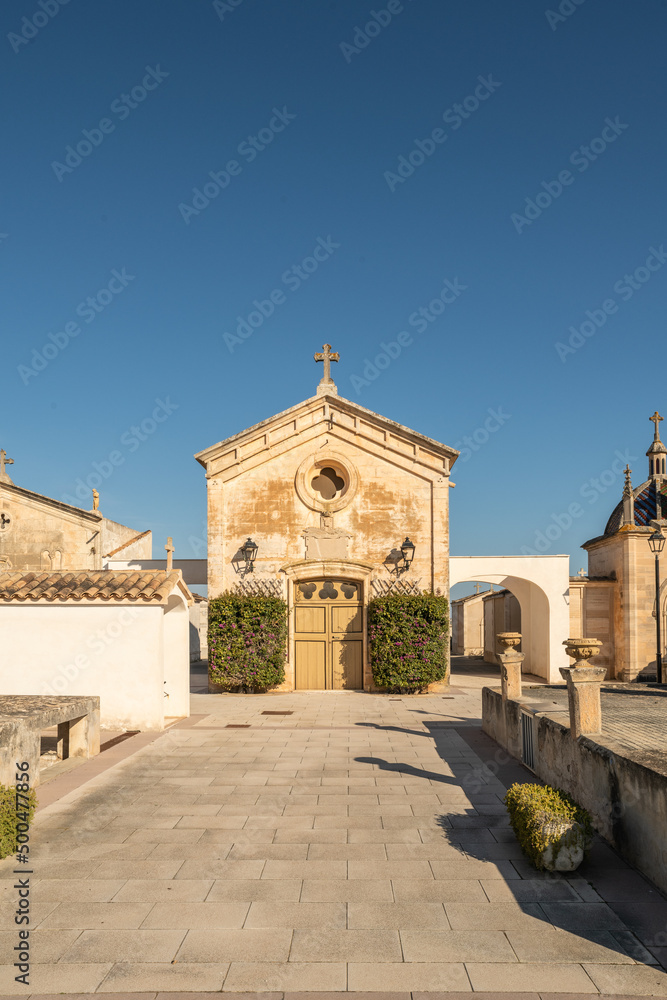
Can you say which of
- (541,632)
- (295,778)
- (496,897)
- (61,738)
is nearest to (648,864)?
(496,897)

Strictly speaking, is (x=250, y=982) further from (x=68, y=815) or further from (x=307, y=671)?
(x=307, y=671)

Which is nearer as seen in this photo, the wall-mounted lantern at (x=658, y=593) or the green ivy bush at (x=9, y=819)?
the green ivy bush at (x=9, y=819)

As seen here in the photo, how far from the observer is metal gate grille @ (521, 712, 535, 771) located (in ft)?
29.7

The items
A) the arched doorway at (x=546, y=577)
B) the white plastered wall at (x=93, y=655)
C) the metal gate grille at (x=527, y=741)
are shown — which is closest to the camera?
the metal gate grille at (x=527, y=741)

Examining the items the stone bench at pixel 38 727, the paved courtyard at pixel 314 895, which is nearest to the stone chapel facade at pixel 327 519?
the stone bench at pixel 38 727

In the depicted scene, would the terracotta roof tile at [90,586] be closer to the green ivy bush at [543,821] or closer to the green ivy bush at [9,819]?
the green ivy bush at [9,819]

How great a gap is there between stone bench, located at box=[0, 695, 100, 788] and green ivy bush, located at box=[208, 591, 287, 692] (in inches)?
287

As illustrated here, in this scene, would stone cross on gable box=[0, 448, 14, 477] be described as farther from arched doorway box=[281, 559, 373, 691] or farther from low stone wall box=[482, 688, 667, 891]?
low stone wall box=[482, 688, 667, 891]

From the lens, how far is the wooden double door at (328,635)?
58.6 ft

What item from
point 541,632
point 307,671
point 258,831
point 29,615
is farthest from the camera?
point 541,632

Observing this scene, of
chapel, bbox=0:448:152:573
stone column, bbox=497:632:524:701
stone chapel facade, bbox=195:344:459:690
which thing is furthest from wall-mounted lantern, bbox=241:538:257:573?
stone column, bbox=497:632:524:701

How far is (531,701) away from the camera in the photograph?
1030 cm

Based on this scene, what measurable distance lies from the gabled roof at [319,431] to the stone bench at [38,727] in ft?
30.7

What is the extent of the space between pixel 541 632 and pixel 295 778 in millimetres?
14298
